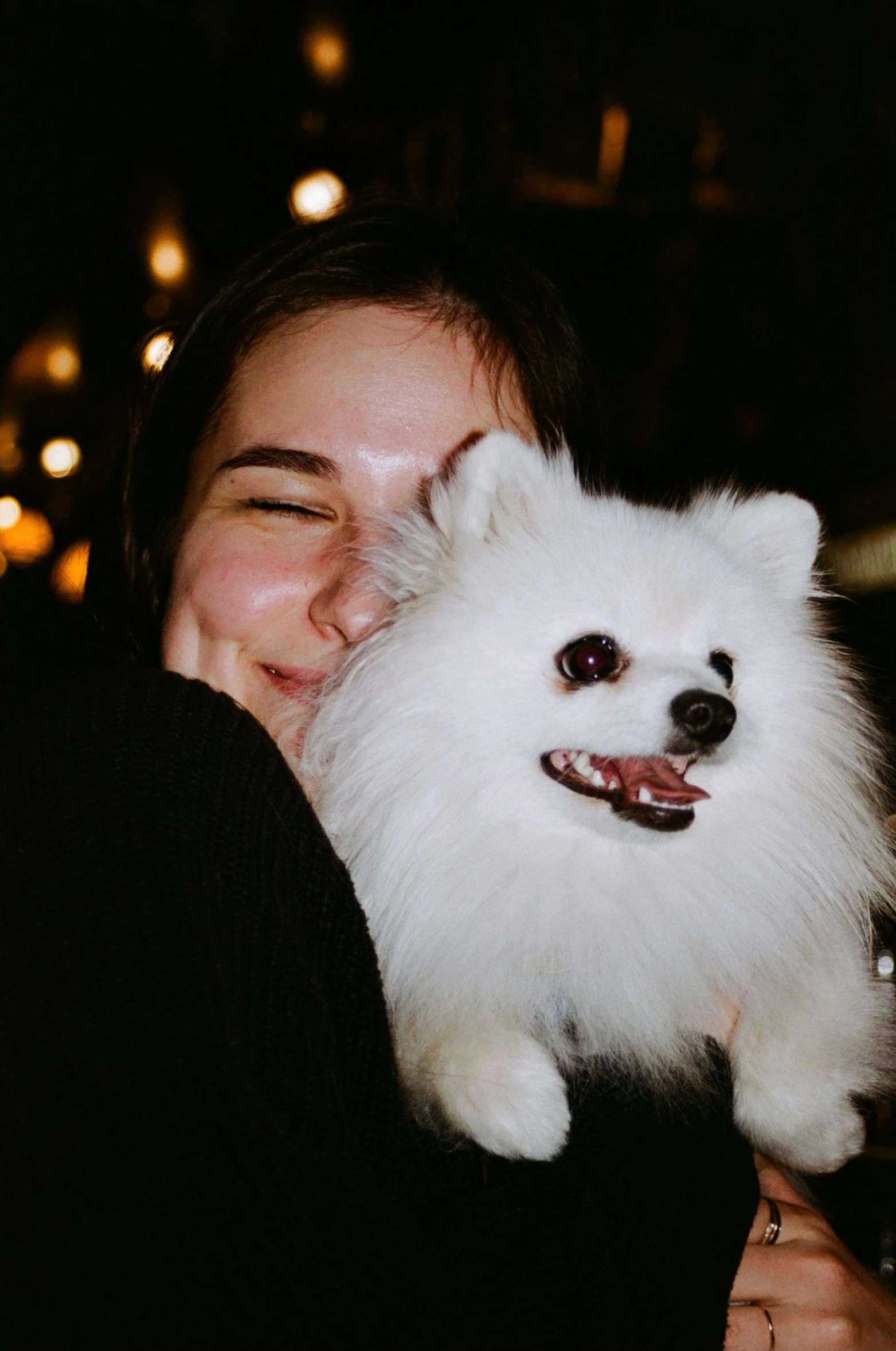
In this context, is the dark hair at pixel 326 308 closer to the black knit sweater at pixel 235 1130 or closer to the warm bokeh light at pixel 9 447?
the black knit sweater at pixel 235 1130

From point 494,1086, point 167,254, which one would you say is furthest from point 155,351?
point 167,254

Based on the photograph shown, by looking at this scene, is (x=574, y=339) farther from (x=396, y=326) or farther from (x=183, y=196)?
(x=183, y=196)

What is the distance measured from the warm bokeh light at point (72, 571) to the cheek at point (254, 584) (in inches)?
28.2

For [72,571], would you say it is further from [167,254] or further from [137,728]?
[167,254]

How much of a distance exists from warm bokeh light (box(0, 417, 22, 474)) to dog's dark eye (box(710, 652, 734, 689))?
544cm

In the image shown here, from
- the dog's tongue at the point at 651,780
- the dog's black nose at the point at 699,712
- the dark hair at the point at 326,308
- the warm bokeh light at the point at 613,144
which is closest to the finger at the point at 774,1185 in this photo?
the dog's tongue at the point at 651,780

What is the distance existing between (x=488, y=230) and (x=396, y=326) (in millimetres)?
549

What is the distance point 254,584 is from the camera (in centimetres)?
149

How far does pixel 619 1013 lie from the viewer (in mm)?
1275

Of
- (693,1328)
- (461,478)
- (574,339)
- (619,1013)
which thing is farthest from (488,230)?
(693,1328)

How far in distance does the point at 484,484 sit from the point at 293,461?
0.33 metres

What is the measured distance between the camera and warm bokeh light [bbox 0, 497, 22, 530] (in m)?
6.07

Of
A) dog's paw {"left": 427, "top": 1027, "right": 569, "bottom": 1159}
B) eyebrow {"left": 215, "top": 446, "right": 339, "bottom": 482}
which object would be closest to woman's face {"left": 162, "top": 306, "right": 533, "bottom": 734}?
eyebrow {"left": 215, "top": 446, "right": 339, "bottom": 482}

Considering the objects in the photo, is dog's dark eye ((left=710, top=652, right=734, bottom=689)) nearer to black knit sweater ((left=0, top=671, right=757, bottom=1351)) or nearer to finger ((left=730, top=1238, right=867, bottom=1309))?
black knit sweater ((left=0, top=671, right=757, bottom=1351))
